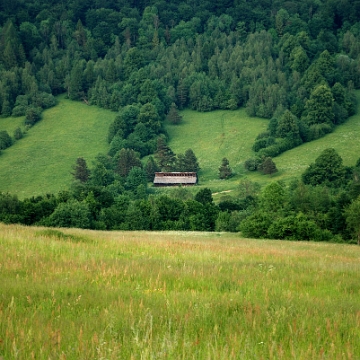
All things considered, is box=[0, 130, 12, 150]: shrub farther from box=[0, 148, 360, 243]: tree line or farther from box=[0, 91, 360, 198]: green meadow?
box=[0, 148, 360, 243]: tree line

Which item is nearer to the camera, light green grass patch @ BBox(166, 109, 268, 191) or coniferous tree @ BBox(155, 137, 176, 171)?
light green grass patch @ BBox(166, 109, 268, 191)

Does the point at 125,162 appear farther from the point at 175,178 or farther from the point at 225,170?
the point at 225,170

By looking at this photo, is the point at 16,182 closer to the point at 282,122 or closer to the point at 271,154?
the point at 271,154

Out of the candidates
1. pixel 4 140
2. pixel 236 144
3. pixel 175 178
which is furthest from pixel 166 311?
pixel 4 140

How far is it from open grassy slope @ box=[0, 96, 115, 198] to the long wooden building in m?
25.0

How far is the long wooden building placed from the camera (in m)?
131

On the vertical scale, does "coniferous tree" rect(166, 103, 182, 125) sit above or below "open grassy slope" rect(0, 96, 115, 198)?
above

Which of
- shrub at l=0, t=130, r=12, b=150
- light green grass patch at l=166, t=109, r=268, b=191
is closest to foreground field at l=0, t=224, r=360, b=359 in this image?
light green grass patch at l=166, t=109, r=268, b=191

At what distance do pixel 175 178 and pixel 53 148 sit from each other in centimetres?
4415

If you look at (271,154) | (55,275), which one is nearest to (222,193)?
(271,154)

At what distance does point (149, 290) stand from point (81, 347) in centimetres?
297

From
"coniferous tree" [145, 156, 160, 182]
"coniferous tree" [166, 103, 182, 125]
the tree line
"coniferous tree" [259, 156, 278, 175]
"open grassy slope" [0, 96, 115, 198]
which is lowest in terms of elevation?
"coniferous tree" [145, 156, 160, 182]

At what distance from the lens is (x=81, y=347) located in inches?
187

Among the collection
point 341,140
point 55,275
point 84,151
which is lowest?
point 84,151
